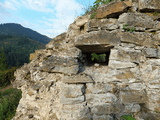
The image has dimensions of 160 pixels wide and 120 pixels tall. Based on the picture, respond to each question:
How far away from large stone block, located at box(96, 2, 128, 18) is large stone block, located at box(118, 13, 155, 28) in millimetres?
244

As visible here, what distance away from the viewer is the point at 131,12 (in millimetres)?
3695

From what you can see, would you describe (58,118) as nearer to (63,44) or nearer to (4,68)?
(63,44)

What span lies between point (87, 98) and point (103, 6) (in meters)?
3.14

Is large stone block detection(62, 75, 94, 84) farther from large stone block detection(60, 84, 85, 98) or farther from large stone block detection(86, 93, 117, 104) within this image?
large stone block detection(86, 93, 117, 104)

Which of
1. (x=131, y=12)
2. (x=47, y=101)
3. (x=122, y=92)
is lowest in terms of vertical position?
(x=47, y=101)

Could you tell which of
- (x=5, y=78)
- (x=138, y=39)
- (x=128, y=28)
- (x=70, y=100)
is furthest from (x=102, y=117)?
(x=5, y=78)

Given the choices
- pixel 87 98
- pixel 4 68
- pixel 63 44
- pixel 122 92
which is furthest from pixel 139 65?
pixel 4 68

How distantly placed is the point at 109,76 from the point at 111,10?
7.18ft

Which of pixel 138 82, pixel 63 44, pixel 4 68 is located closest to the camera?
pixel 138 82

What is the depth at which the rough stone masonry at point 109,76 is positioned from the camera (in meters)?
3.26

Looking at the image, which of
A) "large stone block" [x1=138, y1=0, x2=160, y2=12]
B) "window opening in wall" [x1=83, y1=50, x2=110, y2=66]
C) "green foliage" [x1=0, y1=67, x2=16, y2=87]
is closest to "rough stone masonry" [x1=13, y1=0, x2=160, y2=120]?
"large stone block" [x1=138, y1=0, x2=160, y2=12]

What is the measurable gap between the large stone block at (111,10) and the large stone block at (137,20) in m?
0.24

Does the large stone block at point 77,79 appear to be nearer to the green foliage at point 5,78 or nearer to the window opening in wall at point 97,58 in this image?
the window opening in wall at point 97,58

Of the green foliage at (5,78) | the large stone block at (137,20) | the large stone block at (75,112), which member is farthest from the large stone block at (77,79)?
the green foliage at (5,78)
